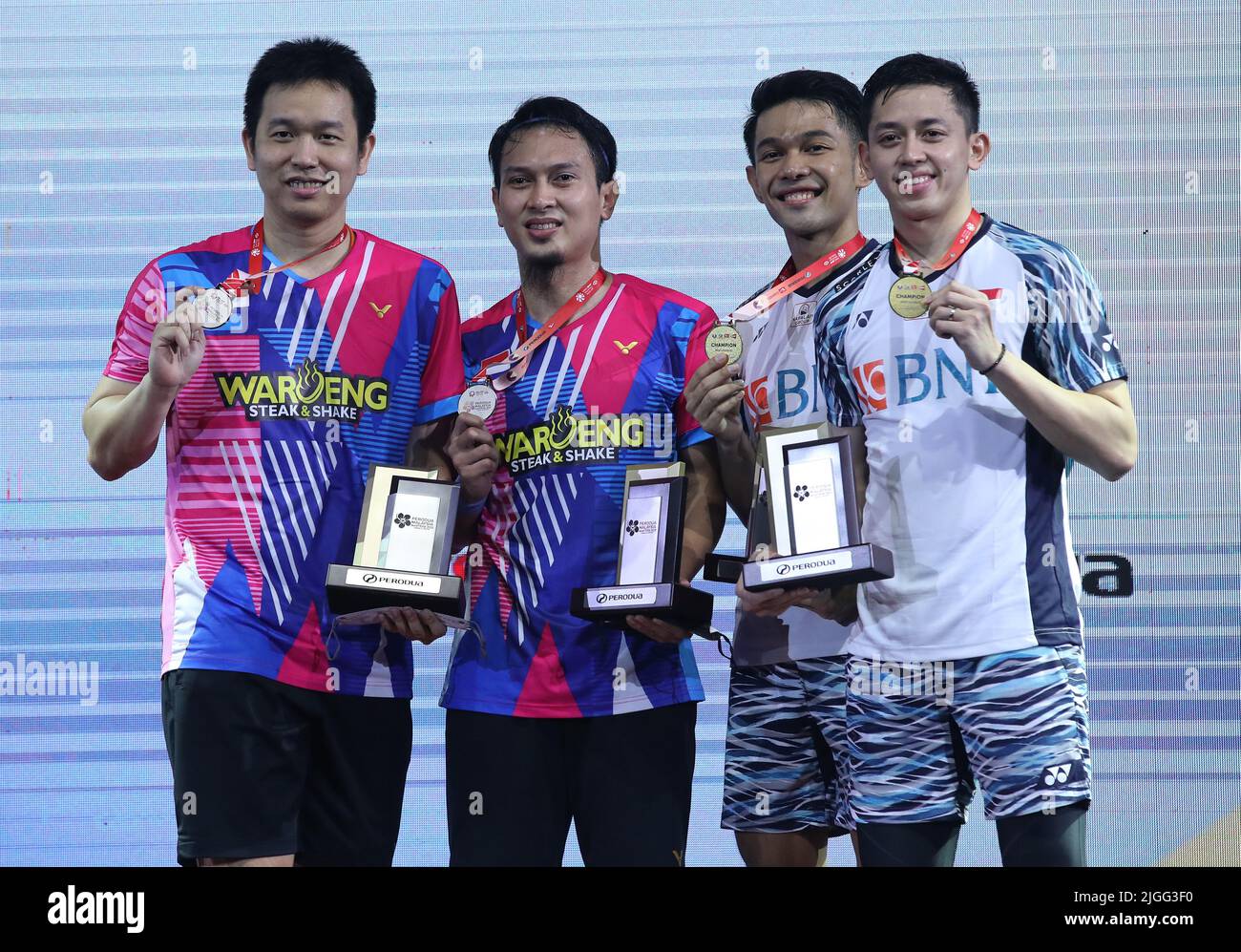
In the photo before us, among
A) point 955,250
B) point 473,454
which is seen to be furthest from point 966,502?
point 473,454

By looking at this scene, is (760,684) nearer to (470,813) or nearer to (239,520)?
(470,813)

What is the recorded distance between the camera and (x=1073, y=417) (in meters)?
2.67

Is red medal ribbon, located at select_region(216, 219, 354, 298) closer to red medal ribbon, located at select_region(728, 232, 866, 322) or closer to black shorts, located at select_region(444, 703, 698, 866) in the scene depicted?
red medal ribbon, located at select_region(728, 232, 866, 322)

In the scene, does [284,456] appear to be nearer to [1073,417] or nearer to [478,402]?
[478,402]

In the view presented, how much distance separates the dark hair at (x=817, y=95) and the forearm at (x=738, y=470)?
2.17ft

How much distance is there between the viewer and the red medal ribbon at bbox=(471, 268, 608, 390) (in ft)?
10.1

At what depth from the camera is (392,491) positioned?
2934mm

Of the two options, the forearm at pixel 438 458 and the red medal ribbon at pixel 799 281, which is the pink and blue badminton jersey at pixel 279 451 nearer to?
the forearm at pixel 438 458

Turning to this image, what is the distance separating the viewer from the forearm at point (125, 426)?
9.46ft

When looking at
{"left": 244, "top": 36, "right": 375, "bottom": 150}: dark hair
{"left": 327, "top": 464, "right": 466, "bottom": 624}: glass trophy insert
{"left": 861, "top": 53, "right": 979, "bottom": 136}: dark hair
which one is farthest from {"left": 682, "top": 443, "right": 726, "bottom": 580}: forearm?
{"left": 244, "top": 36, "right": 375, "bottom": 150}: dark hair

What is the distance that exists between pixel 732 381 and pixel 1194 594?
1178 millimetres

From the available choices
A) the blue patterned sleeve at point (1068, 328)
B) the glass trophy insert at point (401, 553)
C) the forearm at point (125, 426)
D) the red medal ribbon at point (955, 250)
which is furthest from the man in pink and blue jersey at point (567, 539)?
the blue patterned sleeve at point (1068, 328)
